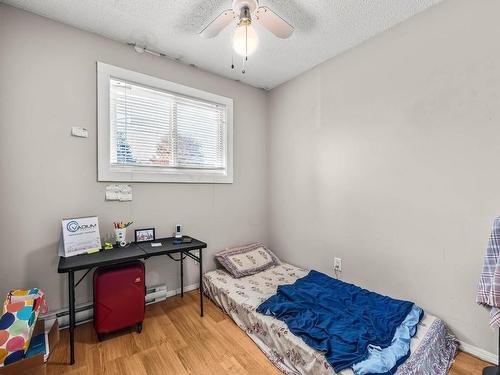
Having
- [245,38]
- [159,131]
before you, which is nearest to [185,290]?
[159,131]

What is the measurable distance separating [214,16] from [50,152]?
1.75m

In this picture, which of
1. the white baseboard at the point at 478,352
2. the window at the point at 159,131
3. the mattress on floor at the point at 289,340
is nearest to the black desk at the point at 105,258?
the mattress on floor at the point at 289,340

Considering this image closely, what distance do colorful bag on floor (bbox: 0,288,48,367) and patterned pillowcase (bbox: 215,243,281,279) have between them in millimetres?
1650

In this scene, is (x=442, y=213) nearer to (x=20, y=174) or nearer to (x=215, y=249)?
(x=215, y=249)

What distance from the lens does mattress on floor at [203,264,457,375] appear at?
1.48 meters

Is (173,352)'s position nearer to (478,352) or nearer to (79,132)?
(79,132)

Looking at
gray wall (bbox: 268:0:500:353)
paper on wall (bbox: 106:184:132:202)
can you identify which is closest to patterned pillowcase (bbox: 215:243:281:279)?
gray wall (bbox: 268:0:500:353)

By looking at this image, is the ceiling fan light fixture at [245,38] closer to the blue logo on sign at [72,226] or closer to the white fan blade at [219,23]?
the white fan blade at [219,23]

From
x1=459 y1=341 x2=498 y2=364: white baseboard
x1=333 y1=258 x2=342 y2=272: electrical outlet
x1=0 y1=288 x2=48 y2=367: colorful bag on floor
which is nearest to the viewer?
x1=0 y1=288 x2=48 y2=367: colorful bag on floor

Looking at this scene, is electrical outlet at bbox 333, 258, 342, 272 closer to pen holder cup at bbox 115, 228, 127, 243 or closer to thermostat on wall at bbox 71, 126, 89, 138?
pen holder cup at bbox 115, 228, 127, 243

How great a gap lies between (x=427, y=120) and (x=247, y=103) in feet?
6.70

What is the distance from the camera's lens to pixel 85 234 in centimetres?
199

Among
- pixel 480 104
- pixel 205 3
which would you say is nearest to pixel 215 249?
pixel 205 3

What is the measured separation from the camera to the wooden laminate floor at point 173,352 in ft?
5.28
